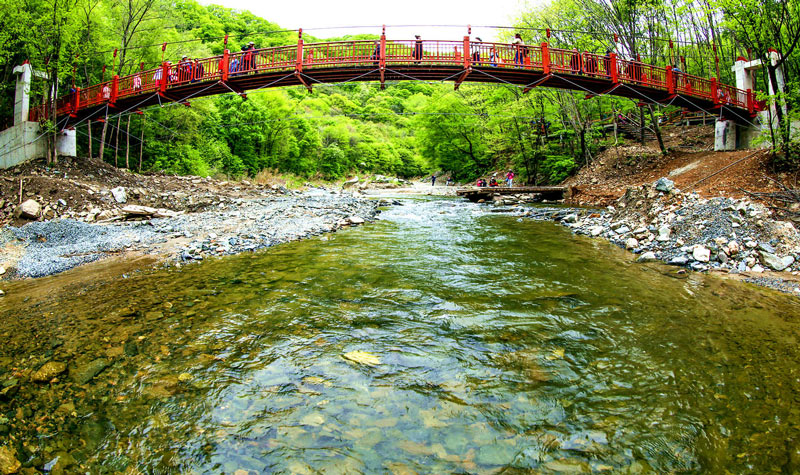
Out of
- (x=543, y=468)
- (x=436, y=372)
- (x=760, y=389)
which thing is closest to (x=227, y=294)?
(x=436, y=372)

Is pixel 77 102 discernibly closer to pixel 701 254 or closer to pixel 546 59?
pixel 546 59

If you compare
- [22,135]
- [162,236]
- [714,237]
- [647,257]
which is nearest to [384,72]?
[162,236]

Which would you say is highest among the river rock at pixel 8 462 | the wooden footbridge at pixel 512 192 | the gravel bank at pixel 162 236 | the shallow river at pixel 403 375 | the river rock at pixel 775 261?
the wooden footbridge at pixel 512 192

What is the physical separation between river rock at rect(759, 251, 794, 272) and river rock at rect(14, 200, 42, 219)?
19.8 m

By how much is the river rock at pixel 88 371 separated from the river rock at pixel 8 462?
93 centimetres

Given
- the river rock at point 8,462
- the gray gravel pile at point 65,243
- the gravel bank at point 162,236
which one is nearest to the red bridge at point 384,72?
the gravel bank at point 162,236

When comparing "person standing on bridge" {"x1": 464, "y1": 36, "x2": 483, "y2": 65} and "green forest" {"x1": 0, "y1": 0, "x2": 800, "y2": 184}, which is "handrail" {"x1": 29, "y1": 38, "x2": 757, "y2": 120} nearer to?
"person standing on bridge" {"x1": 464, "y1": 36, "x2": 483, "y2": 65}

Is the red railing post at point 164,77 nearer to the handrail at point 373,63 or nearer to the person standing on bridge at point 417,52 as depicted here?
the handrail at point 373,63

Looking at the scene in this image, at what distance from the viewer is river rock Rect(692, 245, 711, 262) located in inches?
293

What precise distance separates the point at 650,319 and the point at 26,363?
7.39m

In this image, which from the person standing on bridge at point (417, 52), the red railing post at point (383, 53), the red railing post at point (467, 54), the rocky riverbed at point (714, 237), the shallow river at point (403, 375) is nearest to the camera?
the shallow river at point (403, 375)

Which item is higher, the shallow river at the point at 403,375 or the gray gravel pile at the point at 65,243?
the gray gravel pile at the point at 65,243

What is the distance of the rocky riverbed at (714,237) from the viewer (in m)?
6.91

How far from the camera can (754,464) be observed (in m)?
2.40
